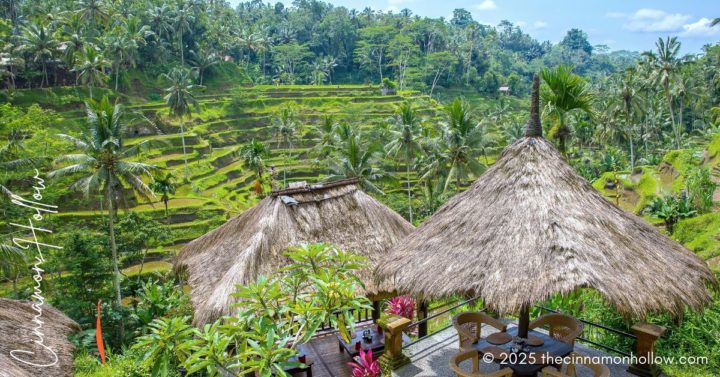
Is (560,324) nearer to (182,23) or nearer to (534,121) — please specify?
(534,121)

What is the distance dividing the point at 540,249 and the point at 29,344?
314 inches

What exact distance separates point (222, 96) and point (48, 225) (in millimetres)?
27715

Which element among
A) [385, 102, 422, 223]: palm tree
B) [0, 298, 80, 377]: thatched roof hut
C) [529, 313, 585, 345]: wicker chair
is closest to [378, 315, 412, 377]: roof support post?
[529, 313, 585, 345]: wicker chair

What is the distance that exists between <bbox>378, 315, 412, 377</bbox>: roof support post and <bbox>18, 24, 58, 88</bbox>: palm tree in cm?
3666

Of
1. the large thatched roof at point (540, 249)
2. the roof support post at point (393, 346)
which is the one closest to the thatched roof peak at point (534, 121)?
the large thatched roof at point (540, 249)

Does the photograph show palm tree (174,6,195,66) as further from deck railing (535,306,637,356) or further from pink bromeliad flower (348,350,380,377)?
deck railing (535,306,637,356)

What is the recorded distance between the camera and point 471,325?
715 centimetres

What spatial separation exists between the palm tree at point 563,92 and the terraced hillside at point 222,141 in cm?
1777

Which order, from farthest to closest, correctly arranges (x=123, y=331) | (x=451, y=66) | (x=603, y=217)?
(x=451, y=66), (x=123, y=331), (x=603, y=217)

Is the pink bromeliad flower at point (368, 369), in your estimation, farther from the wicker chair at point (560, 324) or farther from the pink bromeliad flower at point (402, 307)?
the wicker chair at point (560, 324)

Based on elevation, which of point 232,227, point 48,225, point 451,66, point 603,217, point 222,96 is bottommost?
point 48,225

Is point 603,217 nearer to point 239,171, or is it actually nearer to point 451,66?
point 239,171

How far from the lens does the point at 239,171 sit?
3547 cm

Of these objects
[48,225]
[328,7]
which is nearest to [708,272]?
[48,225]
